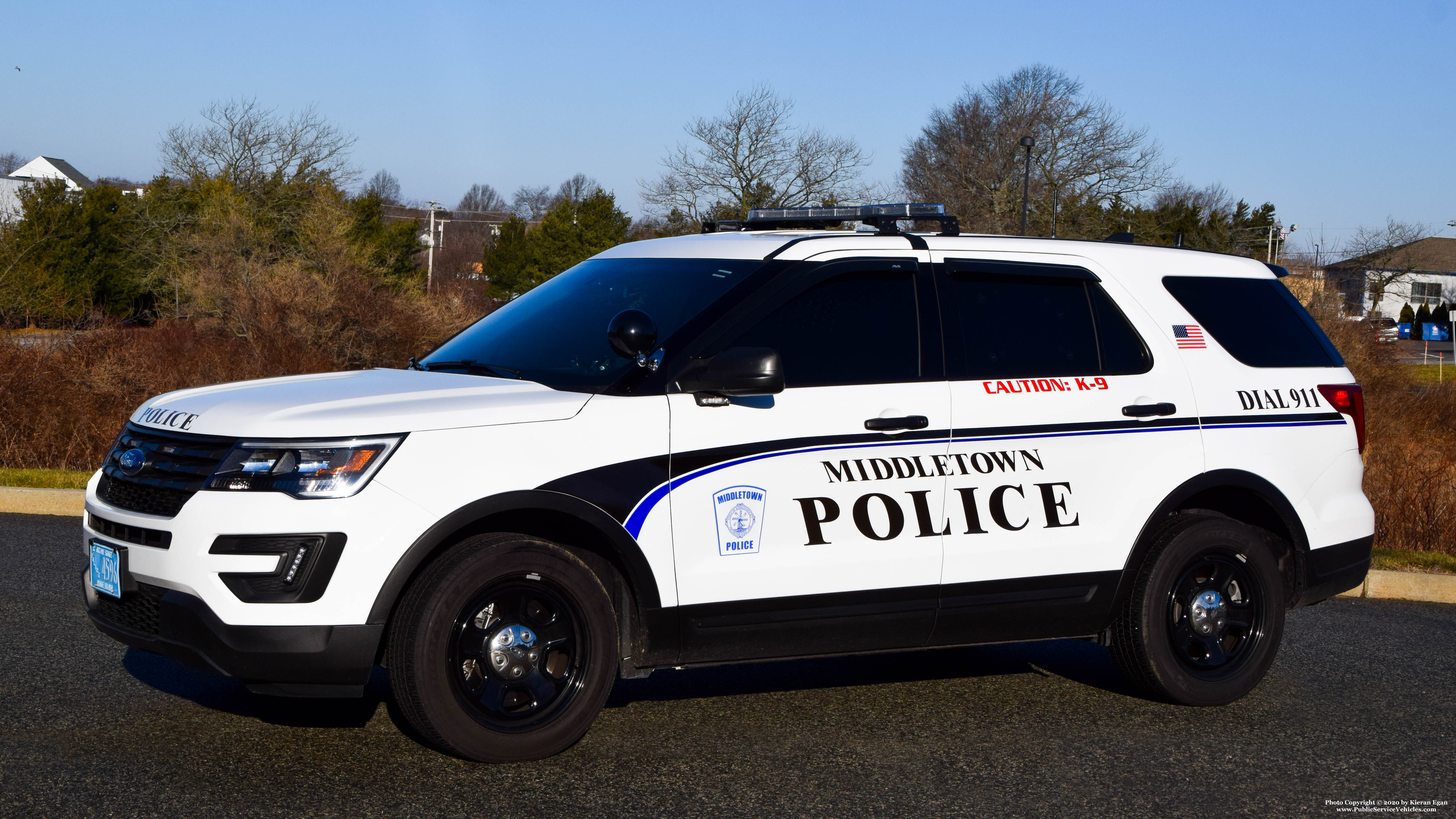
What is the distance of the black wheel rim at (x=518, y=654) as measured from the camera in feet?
15.0

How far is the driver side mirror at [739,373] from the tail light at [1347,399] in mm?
2898

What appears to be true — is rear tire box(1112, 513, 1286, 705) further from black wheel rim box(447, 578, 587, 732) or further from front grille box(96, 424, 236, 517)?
front grille box(96, 424, 236, 517)

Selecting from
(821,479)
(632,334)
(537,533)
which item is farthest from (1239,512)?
(537,533)

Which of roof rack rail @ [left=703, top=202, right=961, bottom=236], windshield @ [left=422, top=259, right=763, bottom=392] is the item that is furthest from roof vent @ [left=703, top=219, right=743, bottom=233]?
windshield @ [left=422, top=259, right=763, bottom=392]

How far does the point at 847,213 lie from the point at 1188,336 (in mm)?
1612

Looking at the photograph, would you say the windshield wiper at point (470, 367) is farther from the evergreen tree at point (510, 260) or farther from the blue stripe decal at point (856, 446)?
the evergreen tree at point (510, 260)

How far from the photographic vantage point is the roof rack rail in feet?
19.1

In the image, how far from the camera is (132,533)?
4.54 metres

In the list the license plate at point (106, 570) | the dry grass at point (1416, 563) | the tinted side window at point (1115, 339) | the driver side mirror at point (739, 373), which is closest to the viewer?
the license plate at point (106, 570)

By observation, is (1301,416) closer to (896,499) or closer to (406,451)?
(896,499)

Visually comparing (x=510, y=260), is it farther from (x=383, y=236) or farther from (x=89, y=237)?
(x=89, y=237)

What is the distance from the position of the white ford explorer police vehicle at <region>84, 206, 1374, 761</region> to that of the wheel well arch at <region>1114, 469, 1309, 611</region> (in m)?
0.02

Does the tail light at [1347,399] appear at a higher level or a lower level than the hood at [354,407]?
lower

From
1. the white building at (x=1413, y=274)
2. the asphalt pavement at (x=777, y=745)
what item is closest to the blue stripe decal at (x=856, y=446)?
the asphalt pavement at (x=777, y=745)
